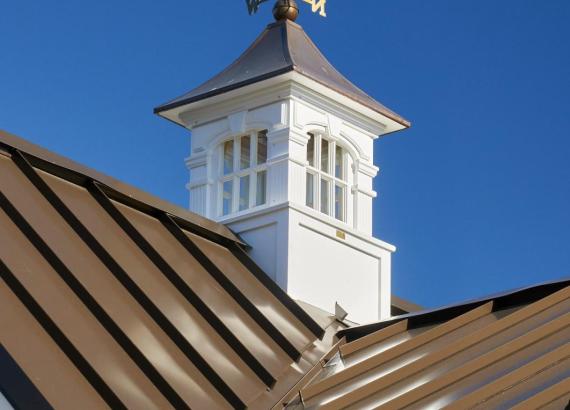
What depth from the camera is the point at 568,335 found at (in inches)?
601

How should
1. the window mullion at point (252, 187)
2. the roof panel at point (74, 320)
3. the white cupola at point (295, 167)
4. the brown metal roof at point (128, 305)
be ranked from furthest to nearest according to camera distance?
the window mullion at point (252, 187)
the white cupola at point (295, 167)
the roof panel at point (74, 320)
the brown metal roof at point (128, 305)

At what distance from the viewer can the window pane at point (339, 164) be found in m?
20.8

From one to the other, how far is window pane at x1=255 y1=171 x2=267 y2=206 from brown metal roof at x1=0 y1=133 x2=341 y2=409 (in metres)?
1.29

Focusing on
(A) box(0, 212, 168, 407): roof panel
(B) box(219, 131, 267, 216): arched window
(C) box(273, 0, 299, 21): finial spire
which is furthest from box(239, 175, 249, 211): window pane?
(A) box(0, 212, 168, 407): roof panel

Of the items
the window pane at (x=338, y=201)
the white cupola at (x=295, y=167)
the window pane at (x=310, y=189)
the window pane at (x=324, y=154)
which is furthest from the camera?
the window pane at (x=324, y=154)

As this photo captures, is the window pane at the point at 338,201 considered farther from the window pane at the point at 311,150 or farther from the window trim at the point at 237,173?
the window trim at the point at 237,173

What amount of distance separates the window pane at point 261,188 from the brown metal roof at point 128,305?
1286 mm

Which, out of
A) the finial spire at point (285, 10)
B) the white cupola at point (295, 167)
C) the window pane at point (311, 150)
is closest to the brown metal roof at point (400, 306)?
the white cupola at point (295, 167)

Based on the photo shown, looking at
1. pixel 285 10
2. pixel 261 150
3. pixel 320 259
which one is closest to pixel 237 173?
pixel 261 150

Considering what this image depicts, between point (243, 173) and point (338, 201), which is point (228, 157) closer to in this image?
point (243, 173)

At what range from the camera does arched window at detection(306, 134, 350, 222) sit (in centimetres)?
2028

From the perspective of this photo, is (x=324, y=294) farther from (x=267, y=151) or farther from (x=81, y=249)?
(x=81, y=249)

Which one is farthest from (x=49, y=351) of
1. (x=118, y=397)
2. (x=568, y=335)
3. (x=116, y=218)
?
(x=568, y=335)

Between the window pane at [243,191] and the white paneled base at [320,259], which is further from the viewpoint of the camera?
the window pane at [243,191]
